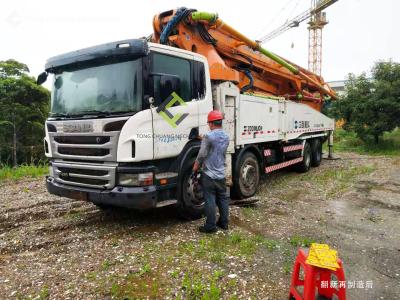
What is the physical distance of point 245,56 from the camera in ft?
22.0

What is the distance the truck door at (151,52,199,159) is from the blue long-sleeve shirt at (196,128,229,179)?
44 cm

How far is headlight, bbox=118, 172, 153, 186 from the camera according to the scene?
420 centimetres

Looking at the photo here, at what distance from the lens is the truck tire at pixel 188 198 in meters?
4.75

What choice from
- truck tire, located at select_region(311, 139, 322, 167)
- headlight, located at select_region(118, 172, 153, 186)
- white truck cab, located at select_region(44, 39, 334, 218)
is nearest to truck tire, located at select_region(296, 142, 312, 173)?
truck tire, located at select_region(311, 139, 322, 167)

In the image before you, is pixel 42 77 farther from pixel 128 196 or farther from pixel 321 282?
pixel 321 282

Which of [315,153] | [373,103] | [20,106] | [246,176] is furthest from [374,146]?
[20,106]

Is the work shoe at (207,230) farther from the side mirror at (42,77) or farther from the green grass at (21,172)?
the green grass at (21,172)

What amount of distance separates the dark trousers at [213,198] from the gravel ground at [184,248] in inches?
9.1

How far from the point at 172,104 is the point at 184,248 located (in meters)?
1.91

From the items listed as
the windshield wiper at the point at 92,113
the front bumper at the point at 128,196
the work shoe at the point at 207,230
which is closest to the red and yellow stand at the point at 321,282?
the work shoe at the point at 207,230

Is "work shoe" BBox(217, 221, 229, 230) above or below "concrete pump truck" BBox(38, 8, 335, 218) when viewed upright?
below

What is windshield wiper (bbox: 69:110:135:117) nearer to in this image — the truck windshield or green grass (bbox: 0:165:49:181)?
the truck windshield

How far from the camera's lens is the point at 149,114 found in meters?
4.23

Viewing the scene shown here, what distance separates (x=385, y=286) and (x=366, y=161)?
9.88 m
